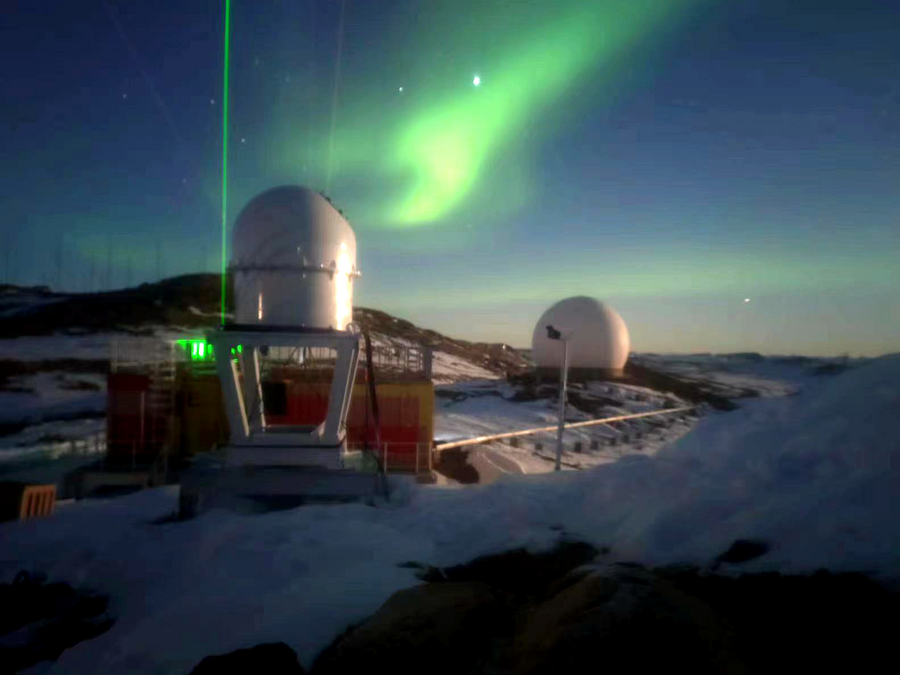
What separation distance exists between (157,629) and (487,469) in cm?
1358

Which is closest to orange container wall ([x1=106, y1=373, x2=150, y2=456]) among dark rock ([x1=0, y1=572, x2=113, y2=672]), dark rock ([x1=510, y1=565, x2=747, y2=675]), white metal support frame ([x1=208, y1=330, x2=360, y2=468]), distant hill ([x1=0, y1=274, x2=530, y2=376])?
white metal support frame ([x1=208, y1=330, x2=360, y2=468])

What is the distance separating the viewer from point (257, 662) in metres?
4.53

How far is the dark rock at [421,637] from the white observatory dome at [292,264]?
10.6 m

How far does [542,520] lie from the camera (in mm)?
7289

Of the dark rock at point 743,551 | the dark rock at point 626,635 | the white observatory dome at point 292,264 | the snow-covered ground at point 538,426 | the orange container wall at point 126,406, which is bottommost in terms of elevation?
the snow-covered ground at point 538,426

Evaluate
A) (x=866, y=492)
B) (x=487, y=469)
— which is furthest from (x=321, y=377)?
(x=866, y=492)

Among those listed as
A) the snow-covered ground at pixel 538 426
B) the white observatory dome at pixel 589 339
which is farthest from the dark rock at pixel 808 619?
the white observatory dome at pixel 589 339

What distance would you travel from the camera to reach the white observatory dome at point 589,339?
146 ft

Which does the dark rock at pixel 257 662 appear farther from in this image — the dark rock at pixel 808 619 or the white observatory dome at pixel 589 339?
the white observatory dome at pixel 589 339

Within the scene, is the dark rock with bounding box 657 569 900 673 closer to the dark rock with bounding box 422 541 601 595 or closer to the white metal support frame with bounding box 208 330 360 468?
the dark rock with bounding box 422 541 601 595

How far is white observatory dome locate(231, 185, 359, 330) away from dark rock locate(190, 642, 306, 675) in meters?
10.5

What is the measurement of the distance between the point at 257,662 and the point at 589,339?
41.7 meters

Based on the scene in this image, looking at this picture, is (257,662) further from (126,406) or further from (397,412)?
(126,406)

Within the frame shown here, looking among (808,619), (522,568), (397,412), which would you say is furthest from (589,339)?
(808,619)
